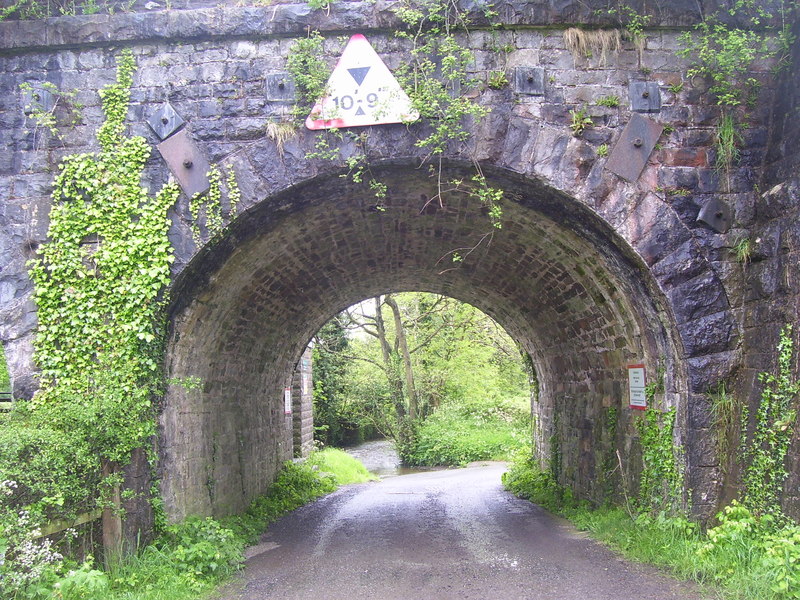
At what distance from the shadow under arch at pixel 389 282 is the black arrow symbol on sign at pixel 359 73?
2.66 feet

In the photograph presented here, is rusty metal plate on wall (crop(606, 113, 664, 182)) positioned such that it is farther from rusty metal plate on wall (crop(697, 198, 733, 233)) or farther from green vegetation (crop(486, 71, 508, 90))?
green vegetation (crop(486, 71, 508, 90))

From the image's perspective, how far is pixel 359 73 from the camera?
6.37 meters

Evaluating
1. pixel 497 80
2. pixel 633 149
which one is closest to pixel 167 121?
pixel 497 80

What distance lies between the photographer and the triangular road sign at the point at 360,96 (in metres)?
6.33

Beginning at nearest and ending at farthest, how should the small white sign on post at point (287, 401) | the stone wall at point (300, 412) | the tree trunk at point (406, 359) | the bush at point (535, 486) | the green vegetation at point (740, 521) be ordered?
the green vegetation at point (740, 521) < the bush at point (535, 486) < the small white sign on post at point (287, 401) < the stone wall at point (300, 412) < the tree trunk at point (406, 359)

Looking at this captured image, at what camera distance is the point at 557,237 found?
7.22 meters

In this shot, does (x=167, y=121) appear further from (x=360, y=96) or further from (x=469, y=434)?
(x=469, y=434)

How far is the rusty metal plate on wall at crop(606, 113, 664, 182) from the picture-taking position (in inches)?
250

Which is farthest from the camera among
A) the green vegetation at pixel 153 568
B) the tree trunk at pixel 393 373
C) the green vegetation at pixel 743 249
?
the tree trunk at pixel 393 373

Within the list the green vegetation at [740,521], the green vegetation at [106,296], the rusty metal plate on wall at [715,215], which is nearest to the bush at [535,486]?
the green vegetation at [740,521]

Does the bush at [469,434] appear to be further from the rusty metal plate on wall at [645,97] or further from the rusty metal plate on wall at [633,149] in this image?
the rusty metal plate on wall at [645,97]

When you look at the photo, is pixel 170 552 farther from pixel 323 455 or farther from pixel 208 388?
pixel 323 455

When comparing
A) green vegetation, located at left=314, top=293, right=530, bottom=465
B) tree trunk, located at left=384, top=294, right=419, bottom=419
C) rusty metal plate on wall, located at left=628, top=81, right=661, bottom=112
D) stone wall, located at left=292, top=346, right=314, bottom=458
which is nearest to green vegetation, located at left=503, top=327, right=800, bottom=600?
rusty metal plate on wall, located at left=628, top=81, right=661, bottom=112

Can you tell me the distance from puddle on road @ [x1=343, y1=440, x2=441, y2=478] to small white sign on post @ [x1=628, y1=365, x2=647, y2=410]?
12.2 metres
